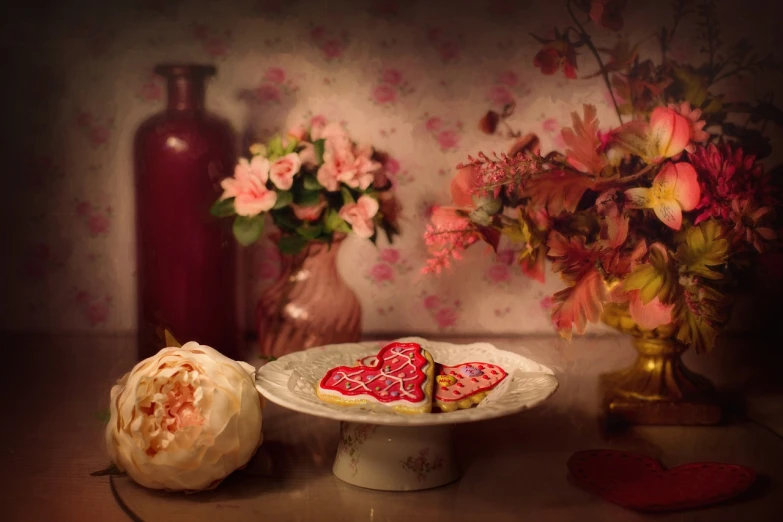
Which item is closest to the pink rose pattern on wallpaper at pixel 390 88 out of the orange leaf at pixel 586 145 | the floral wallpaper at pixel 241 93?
the floral wallpaper at pixel 241 93

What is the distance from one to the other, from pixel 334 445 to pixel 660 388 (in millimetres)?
293

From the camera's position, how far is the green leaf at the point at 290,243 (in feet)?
2.52

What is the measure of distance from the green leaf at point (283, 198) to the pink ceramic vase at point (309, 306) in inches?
2.6

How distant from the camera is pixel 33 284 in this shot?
2.85 feet

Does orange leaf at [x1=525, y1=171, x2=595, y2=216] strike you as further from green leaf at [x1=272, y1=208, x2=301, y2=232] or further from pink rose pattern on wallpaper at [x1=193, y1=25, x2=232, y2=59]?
pink rose pattern on wallpaper at [x1=193, y1=25, x2=232, y2=59]

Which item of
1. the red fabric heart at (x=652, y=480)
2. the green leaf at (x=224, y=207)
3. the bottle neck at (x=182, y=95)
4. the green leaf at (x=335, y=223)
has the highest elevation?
the bottle neck at (x=182, y=95)

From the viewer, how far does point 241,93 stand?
0.83m

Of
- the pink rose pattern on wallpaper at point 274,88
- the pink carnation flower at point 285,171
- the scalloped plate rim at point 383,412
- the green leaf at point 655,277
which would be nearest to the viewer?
the scalloped plate rim at point 383,412

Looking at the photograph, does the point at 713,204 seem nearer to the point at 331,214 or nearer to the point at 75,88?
the point at 331,214

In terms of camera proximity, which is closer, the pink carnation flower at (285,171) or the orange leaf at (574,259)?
the orange leaf at (574,259)

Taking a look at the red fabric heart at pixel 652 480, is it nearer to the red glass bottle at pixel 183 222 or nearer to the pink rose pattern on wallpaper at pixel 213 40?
the red glass bottle at pixel 183 222

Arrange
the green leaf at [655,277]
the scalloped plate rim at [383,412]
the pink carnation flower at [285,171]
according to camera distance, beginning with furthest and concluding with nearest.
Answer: the pink carnation flower at [285,171] → the green leaf at [655,277] → the scalloped plate rim at [383,412]

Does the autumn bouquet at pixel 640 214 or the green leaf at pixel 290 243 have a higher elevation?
the autumn bouquet at pixel 640 214

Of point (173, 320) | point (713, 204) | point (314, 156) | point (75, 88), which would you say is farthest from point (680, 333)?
point (75, 88)
